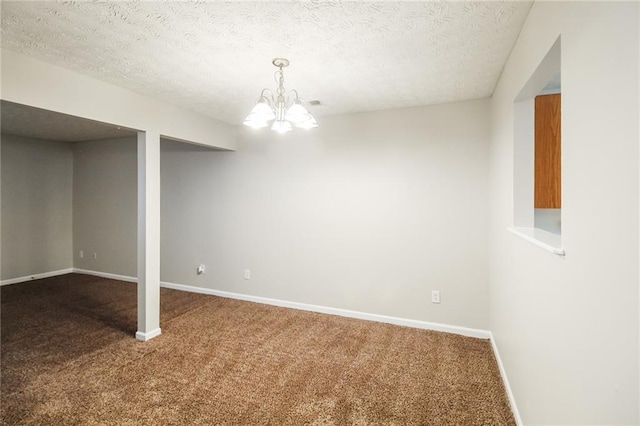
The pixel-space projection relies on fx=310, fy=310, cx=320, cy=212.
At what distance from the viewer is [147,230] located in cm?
305

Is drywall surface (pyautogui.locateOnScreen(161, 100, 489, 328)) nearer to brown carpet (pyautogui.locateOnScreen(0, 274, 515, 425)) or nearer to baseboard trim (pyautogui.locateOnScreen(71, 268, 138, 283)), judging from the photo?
brown carpet (pyautogui.locateOnScreen(0, 274, 515, 425))

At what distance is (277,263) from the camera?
4.07 metres

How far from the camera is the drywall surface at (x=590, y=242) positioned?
2.48ft

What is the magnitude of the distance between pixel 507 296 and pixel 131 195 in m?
5.50

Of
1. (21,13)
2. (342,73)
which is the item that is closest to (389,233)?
(342,73)

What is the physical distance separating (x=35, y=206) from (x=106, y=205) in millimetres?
1112

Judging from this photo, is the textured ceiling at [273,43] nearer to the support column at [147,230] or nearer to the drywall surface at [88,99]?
the drywall surface at [88,99]

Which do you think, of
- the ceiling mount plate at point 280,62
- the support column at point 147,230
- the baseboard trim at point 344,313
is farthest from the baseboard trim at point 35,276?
the ceiling mount plate at point 280,62

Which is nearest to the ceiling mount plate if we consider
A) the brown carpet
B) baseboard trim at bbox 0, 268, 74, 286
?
the brown carpet

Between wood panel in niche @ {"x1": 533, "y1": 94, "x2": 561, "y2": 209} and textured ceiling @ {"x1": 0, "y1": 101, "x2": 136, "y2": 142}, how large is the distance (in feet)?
12.1

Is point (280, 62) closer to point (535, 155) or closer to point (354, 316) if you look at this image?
point (535, 155)

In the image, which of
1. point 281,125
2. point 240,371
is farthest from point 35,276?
point 281,125

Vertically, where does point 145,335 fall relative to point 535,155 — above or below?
below

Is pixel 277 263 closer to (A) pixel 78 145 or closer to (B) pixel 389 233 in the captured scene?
(B) pixel 389 233
